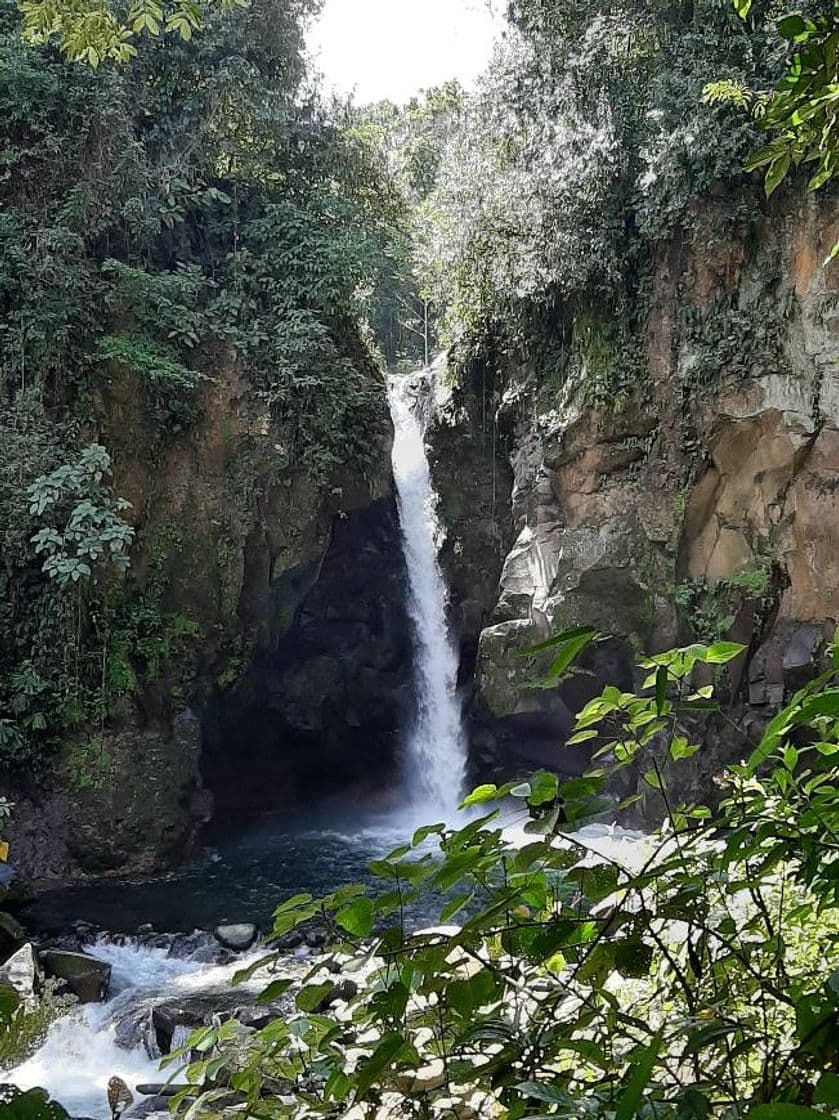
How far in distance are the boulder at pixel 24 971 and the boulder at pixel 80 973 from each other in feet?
0.70

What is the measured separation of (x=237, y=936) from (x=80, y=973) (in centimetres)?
147

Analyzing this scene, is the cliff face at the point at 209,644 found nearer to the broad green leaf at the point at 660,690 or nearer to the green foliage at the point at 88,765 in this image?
the green foliage at the point at 88,765

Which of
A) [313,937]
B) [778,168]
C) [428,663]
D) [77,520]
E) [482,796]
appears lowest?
[313,937]

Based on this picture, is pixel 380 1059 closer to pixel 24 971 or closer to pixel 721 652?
pixel 721 652

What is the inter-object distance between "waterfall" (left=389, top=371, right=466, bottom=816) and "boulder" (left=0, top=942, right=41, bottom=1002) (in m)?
7.04

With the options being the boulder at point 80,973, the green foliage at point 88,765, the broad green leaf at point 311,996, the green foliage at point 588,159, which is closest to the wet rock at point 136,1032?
the boulder at point 80,973

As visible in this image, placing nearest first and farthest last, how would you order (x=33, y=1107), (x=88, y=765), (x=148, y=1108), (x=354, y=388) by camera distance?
(x=33, y=1107), (x=148, y=1108), (x=88, y=765), (x=354, y=388)

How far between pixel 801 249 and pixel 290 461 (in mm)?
6338

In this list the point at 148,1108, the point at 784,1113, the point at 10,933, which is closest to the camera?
the point at 784,1113

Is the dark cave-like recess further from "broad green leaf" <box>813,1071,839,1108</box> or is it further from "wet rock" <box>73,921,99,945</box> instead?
"broad green leaf" <box>813,1071,839,1108</box>

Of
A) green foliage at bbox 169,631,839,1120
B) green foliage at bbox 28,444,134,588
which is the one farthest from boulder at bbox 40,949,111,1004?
green foliage at bbox 169,631,839,1120

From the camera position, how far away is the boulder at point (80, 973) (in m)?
6.55

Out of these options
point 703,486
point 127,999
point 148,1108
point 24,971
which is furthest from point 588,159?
point 148,1108

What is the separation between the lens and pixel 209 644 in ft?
35.2
